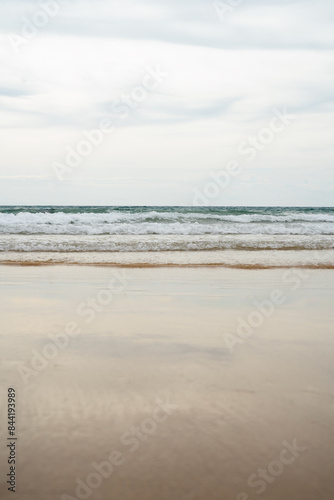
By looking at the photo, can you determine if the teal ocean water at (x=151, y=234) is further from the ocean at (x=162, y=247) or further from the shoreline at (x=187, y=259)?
the shoreline at (x=187, y=259)

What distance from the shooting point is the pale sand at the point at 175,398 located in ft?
7.48

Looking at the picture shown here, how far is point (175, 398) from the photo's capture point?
3066mm

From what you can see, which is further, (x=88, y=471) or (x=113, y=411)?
(x=113, y=411)

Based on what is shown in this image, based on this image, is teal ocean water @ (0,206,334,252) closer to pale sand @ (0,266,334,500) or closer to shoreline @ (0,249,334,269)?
shoreline @ (0,249,334,269)

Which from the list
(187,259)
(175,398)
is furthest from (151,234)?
(175,398)

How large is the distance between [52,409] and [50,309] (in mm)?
2831

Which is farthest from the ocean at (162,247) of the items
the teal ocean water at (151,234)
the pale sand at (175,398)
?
the pale sand at (175,398)

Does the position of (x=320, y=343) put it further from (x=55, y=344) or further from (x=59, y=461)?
(x=59, y=461)

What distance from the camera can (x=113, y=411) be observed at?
2.89 metres

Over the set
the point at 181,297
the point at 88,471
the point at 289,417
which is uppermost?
the point at 181,297

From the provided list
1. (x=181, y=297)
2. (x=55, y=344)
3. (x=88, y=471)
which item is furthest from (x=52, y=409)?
(x=181, y=297)

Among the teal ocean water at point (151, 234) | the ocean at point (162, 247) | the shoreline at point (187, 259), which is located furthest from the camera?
the teal ocean water at point (151, 234)

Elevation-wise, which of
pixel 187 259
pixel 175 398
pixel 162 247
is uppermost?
pixel 162 247

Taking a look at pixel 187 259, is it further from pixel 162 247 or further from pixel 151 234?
pixel 151 234
